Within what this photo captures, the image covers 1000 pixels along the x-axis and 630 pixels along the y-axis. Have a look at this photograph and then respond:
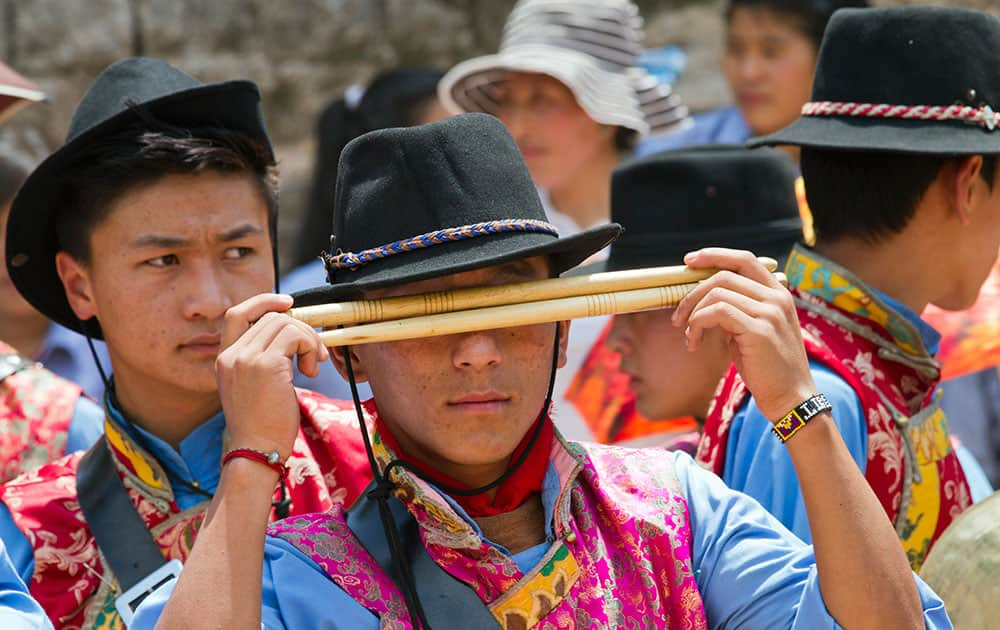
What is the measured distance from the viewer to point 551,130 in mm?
5961

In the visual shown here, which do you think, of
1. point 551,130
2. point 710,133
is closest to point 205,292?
point 551,130

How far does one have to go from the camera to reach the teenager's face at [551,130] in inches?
233

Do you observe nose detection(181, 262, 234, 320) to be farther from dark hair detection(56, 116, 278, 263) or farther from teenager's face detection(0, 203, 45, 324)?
teenager's face detection(0, 203, 45, 324)

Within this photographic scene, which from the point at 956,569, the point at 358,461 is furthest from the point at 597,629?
the point at 358,461

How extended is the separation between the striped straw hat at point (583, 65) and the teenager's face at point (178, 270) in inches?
106

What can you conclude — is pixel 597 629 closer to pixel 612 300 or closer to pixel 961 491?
pixel 612 300

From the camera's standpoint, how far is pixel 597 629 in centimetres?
255

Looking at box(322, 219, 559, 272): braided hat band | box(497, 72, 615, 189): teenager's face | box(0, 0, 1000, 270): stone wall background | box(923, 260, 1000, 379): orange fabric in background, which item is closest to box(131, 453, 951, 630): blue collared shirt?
box(322, 219, 559, 272): braided hat band

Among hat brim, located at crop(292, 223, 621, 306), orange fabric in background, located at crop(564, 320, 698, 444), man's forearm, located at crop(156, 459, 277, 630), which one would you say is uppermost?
hat brim, located at crop(292, 223, 621, 306)

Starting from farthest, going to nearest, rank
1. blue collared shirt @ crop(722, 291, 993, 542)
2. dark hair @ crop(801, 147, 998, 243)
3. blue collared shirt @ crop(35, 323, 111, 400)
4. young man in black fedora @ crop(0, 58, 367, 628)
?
1. blue collared shirt @ crop(35, 323, 111, 400)
2. dark hair @ crop(801, 147, 998, 243)
3. young man in black fedora @ crop(0, 58, 367, 628)
4. blue collared shirt @ crop(722, 291, 993, 542)

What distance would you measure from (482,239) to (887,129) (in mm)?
1307

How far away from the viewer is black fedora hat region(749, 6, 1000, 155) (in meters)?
3.44

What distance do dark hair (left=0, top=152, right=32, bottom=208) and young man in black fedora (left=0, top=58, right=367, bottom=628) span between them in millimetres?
1981

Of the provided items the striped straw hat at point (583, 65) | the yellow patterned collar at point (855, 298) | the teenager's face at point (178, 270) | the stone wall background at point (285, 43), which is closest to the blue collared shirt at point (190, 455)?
the teenager's face at point (178, 270)
